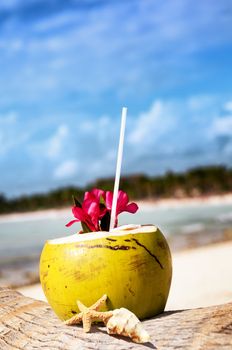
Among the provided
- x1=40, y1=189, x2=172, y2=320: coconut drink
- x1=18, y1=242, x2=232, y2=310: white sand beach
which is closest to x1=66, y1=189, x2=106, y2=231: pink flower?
x1=40, y1=189, x2=172, y2=320: coconut drink

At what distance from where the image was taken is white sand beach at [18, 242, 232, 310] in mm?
7145

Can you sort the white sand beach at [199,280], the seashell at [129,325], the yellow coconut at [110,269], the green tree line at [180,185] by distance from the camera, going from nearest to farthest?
the seashell at [129,325] < the yellow coconut at [110,269] < the white sand beach at [199,280] < the green tree line at [180,185]

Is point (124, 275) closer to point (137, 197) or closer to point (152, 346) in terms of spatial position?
point (152, 346)

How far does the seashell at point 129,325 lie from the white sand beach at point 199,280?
453cm

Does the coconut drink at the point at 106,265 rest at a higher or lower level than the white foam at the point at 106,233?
lower

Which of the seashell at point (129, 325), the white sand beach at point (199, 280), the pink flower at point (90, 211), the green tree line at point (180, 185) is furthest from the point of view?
the green tree line at point (180, 185)

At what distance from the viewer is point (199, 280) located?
343 inches

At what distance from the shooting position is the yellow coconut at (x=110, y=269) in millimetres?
2391

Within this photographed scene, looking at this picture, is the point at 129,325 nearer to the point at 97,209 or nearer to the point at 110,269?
the point at 110,269

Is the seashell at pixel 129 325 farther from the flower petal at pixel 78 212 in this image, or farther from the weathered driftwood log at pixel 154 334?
the flower petal at pixel 78 212

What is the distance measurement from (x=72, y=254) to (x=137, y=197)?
198ft

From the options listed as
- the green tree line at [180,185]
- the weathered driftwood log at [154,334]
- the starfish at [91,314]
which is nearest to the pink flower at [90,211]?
the starfish at [91,314]

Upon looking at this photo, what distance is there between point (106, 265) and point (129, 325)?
9.9 inches

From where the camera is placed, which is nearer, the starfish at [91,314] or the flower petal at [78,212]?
the starfish at [91,314]
